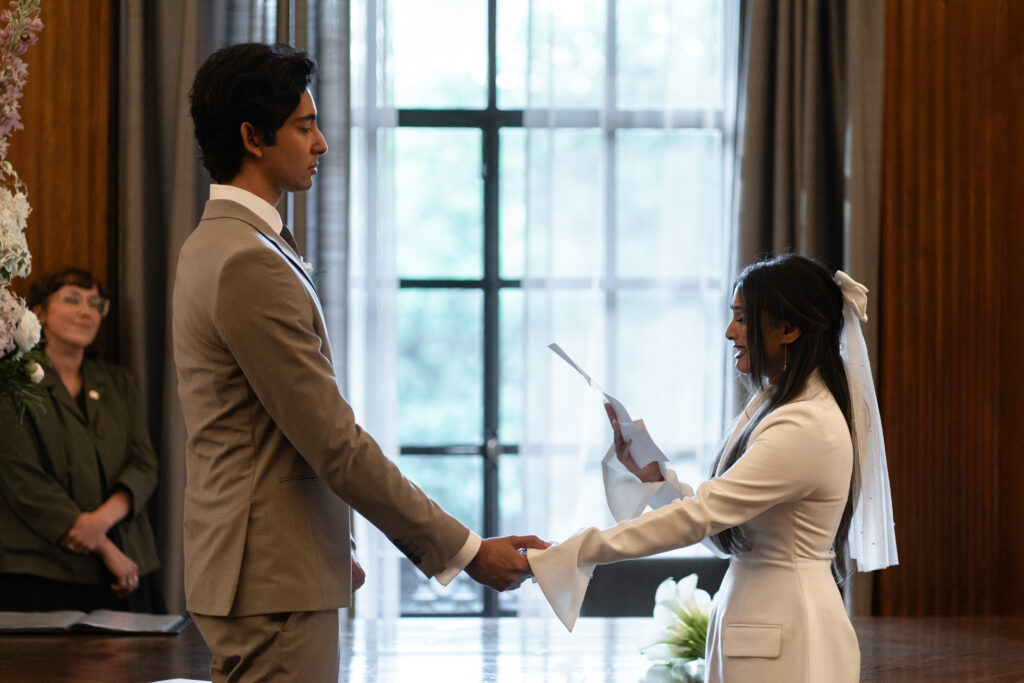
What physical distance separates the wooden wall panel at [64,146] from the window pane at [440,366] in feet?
3.72

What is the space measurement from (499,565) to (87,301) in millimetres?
2076

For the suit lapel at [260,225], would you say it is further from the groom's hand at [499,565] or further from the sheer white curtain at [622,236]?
the sheer white curtain at [622,236]

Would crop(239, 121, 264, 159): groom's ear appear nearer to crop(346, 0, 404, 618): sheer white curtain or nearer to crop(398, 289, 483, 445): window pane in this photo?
crop(346, 0, 404, 618): sheer white curtain

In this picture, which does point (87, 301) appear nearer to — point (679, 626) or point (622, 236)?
point (622, 236)

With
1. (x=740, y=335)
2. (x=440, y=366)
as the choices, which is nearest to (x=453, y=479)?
(x=440, y=366)

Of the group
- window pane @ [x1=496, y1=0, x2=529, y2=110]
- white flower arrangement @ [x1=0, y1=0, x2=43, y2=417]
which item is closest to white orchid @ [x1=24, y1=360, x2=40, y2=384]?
white flower arrangement @ [x1=0, y1=0, x2=43, y2=417]

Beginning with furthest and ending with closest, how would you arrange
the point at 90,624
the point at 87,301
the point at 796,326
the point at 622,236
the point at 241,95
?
the point at 622,236
the point at 87,301
the point at 90,624
the point at 796,326
the point at 241,95

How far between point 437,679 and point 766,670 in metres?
0.63

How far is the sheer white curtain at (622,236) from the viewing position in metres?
3.99

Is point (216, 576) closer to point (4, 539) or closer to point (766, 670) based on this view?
point (766, 670)

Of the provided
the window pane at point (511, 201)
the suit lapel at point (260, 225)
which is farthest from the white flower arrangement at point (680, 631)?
the window pane at point (511, 201)

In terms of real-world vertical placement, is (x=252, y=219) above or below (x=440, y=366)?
above

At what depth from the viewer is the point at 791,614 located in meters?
1.98

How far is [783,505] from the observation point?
2.04 meters
